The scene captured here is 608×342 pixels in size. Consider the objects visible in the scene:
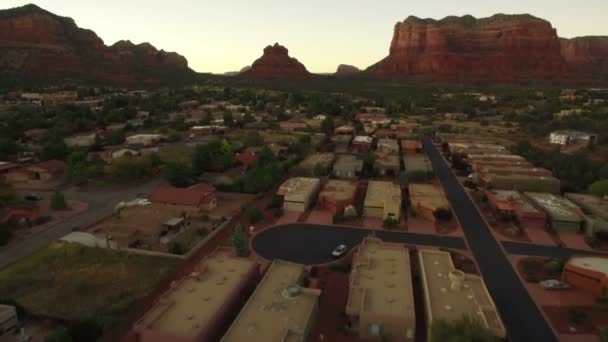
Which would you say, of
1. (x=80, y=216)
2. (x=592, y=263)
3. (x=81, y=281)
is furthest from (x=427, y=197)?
(x=80, y=216)

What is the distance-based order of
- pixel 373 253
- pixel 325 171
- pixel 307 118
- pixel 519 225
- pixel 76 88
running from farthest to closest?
pixel 76 88 < pixel 307 118 < pixel 325 171 < pixel 519 225 < pixel 373 253

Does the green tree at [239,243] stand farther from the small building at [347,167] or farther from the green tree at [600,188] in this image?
the green tree at [600,188]

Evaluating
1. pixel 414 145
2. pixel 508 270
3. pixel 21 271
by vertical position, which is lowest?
pixel 21 271

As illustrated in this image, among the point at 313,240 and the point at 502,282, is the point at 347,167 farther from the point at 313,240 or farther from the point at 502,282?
the point at 502,282

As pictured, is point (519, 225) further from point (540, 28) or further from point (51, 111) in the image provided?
point (540, 28)

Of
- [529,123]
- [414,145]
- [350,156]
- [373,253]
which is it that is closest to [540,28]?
[529,123]

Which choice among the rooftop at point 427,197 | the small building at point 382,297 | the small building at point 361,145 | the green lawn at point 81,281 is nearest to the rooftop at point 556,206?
the rooftop at point 427,197
